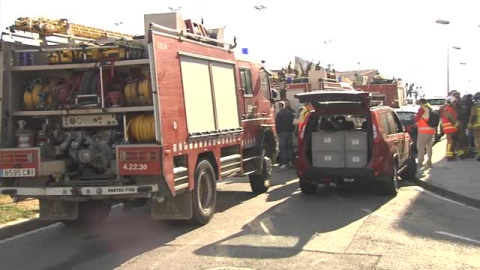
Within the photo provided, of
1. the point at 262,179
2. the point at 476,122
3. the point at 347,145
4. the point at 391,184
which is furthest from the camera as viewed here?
the point at 476,122

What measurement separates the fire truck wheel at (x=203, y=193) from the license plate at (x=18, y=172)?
7.52 ft

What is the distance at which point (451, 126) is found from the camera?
16406 millimetres

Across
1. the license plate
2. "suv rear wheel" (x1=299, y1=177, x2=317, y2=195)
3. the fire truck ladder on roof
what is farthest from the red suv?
the license plate

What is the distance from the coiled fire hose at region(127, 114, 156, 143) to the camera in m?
7.74

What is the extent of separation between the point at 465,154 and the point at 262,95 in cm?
807

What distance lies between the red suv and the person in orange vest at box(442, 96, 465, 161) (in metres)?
5.30

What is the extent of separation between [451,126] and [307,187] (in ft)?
22.7

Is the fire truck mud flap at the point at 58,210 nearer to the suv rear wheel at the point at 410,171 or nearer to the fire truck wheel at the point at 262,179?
the fire truck wheel at the point at 262,179

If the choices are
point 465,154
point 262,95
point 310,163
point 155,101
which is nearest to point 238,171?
point 310,163

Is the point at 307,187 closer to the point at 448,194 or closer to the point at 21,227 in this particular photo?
the point at 448,194

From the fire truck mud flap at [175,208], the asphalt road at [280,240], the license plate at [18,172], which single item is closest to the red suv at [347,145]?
the asphalt road at [280,240]

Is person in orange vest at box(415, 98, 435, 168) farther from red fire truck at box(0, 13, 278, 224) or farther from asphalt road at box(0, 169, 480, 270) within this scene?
red fire truck at box(0, 13, 278, 224)

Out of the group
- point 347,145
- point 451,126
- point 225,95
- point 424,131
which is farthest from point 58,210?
point 451,126

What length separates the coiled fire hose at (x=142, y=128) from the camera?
7.74 metres
